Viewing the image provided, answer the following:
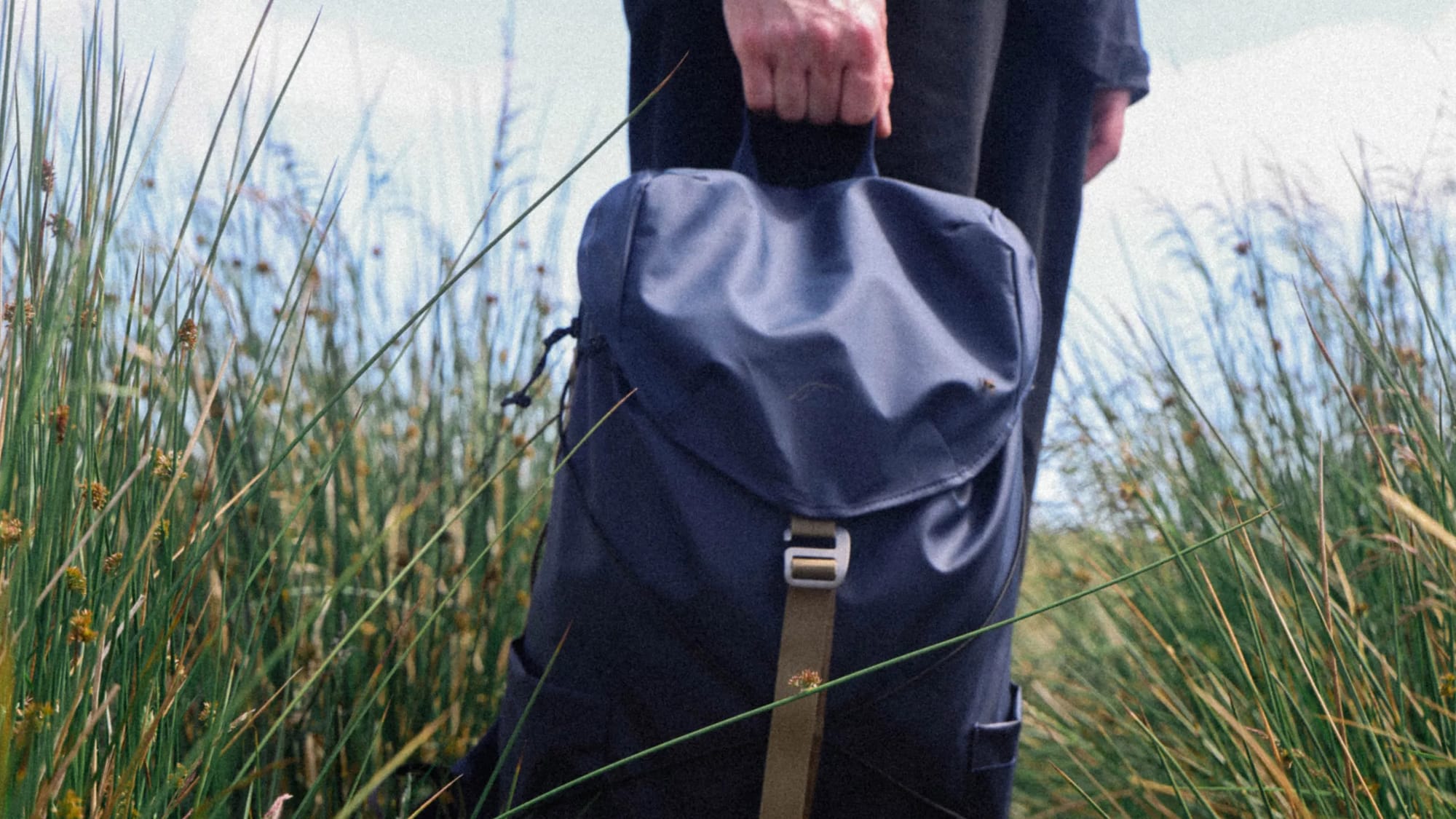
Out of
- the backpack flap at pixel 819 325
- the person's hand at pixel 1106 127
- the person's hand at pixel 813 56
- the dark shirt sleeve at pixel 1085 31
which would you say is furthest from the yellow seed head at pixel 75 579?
the person's hand at pixel 1106 127

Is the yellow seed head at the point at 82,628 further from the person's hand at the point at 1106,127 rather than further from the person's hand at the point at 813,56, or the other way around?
the person's hand at the point at 1106,127

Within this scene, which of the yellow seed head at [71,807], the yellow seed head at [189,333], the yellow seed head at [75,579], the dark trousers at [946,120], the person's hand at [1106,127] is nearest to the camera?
the yellow seed head at [71,807]

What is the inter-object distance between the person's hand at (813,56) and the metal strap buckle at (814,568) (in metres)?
0.44

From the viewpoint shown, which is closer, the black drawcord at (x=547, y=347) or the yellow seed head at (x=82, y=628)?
the yellow seed head at (x=82, y=628)

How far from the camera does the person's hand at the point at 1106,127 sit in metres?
1.77

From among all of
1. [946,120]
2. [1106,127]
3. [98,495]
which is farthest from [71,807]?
[1106,127]

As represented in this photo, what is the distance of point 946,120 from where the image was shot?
55.3 inches

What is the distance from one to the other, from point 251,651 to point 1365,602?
1.44 metres

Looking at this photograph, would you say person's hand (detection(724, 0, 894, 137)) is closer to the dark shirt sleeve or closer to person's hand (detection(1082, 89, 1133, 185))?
the dark shirt sleeve

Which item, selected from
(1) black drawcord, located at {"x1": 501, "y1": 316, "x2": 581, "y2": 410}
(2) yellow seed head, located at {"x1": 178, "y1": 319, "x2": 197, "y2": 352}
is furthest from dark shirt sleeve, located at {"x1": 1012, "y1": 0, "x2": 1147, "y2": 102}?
(2) yellow seed head, located at {"x1": 178, "y1": 319, "x2": 197, "y2": 352}

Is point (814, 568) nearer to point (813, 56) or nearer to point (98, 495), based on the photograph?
point (813, 56)

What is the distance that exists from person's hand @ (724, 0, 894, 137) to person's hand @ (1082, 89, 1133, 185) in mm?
591

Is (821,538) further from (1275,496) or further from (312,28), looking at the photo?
(1275,496)

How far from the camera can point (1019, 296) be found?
1389 millimetres
